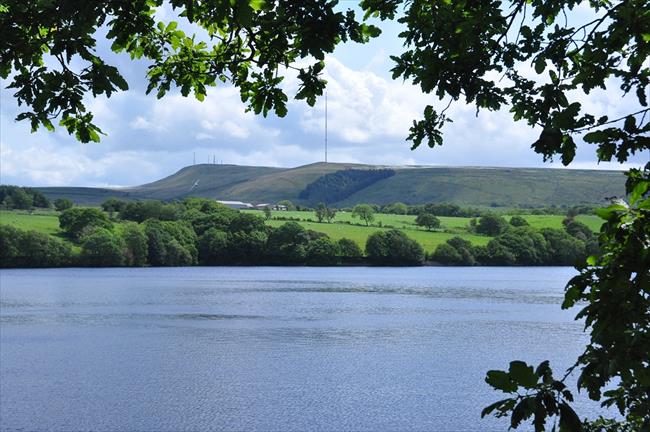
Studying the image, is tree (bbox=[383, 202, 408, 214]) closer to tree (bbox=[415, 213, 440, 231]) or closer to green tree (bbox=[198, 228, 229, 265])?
tree (bbox=[415, 213, 440, 231])

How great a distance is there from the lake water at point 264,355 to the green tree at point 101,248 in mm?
38208

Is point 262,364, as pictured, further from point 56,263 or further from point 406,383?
point 56,263

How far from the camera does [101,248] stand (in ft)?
374

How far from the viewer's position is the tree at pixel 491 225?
467 feet

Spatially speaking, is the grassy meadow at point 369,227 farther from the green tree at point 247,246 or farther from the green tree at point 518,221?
the green tree at point 247,246

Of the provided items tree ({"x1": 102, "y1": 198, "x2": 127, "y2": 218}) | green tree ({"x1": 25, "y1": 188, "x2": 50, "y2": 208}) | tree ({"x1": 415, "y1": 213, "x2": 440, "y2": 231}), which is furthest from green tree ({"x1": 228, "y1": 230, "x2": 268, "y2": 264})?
green tree ({"x1": 25, "y1": 188, "x2": 50, "y2": 208})

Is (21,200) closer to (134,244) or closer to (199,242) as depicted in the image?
(199,242)

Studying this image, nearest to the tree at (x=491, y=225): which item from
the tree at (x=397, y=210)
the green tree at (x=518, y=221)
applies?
the green tree at (x=518, y=221)

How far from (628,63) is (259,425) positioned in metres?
21.3

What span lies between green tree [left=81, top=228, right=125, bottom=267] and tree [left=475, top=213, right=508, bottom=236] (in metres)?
65.2

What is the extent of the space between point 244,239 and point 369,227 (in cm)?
2791

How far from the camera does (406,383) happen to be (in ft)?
104

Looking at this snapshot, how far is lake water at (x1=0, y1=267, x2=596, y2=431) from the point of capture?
26188 millimetres

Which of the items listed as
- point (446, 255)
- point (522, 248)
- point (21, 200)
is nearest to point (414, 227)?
point (446, 255)
